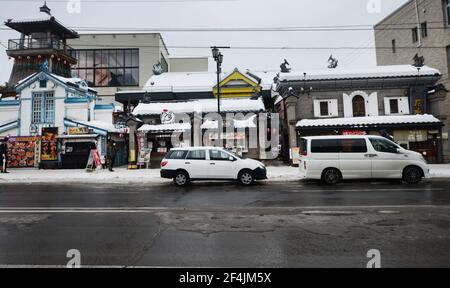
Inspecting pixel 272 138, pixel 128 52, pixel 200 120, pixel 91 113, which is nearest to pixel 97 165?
pixel 91 113

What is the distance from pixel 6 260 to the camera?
4.32 metres

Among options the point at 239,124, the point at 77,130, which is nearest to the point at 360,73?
the point at 239,124

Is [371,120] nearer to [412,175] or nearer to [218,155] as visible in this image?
[412,175]

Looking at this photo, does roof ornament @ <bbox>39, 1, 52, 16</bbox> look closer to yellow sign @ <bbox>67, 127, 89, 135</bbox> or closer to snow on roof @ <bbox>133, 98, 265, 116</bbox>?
yellow sign @ <bbox>67, 127, 89, 135</bbox>

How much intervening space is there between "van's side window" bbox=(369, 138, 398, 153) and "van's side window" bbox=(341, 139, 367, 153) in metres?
0.43

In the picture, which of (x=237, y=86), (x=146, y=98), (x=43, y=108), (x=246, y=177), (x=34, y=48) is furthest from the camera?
(x=34, y=48)

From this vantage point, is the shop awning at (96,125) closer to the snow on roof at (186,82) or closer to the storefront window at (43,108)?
the storefront window at (43,108)

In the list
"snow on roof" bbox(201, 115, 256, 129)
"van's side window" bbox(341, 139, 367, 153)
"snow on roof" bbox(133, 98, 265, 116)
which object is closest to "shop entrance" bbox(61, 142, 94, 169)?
"snow on roof" bbox(133, 98, 265, 116)

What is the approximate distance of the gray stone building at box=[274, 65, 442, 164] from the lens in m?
20.1

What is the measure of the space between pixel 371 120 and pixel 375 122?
1.21 feet

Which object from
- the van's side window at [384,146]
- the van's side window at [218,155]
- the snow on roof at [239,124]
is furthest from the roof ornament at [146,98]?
the van's side window at [384,146]

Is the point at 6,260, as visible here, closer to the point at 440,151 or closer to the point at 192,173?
the point at 192,173

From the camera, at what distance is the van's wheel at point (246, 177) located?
41.0ft

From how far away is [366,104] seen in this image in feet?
70.6
